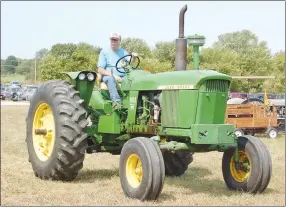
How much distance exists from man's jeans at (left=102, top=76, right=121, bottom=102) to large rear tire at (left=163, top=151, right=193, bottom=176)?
4.40ft

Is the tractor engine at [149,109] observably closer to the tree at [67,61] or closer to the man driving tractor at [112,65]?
the man driving tractor at [112,65]

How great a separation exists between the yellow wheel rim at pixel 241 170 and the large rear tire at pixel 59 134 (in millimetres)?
2122

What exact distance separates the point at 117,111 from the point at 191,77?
1636 mm

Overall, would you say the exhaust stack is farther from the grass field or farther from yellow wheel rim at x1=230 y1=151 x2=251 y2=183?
the grass field

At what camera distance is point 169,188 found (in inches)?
274

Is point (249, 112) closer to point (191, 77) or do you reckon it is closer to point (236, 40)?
point (191, 77)

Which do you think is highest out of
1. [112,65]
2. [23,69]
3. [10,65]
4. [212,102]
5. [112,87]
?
[10,65]

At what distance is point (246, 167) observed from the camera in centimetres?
682

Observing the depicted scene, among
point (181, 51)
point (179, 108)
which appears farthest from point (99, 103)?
point (179, 108)

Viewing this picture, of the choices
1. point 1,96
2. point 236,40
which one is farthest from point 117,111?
point 1,96

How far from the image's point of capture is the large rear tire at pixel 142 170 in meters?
5.82

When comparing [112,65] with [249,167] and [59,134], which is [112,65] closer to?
[59,134]

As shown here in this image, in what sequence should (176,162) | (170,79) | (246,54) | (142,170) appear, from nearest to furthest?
(142,170), (170,79), (176,162), (246,54)

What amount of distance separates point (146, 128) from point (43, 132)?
1664 mm
